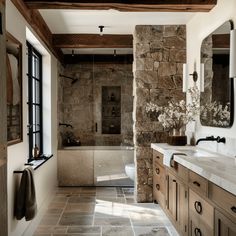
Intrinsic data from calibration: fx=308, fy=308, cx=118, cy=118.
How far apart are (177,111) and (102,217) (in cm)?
169

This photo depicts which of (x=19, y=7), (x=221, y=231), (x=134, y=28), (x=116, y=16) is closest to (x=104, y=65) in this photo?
(x=134, y=28)

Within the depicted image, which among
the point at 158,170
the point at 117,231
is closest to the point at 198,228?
the point at 117,231

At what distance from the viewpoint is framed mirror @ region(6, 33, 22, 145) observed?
2631mm

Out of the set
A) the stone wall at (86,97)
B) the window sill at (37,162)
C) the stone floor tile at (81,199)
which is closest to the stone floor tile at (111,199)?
the stone floor tile at (81,199)

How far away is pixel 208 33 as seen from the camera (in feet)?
11.6

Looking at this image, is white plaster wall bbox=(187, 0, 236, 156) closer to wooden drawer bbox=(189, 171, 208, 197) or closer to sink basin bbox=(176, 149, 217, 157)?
sink basin bbox=(176, 149, 217, 157)

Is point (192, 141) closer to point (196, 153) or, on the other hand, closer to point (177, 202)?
point (196, 153)

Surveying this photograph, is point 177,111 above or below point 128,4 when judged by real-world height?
below

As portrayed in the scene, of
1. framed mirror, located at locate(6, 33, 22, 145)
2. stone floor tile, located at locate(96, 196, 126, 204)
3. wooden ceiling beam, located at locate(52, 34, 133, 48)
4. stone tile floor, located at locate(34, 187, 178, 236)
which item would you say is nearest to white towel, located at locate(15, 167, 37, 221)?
framed mirror, located at locate(6, 33, 22, 145)

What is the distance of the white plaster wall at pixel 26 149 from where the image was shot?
109 inches

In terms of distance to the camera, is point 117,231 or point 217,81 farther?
point 117,231

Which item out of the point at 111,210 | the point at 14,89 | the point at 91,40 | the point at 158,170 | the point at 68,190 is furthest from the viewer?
the point at 68,190

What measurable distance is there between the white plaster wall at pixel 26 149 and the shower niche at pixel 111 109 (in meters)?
1.28

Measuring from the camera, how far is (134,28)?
4.50m
